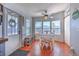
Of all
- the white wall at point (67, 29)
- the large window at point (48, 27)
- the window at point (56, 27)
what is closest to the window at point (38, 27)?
the large window at point (48, 27)

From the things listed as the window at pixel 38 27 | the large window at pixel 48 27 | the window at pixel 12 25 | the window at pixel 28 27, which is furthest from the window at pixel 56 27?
the window at pixel 12 25

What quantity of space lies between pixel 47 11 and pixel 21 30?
14.9 inches

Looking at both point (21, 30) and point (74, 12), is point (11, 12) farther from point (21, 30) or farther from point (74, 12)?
point (74, 12)

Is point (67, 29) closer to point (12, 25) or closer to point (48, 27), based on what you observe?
point (48, 27)

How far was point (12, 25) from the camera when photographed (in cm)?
122

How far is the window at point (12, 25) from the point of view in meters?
1.21

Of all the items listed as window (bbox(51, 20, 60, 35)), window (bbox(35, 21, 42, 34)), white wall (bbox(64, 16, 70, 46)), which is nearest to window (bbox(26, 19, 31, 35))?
window (bbox(35, 21, 42, 34))

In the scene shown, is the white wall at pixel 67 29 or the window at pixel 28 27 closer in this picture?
the white wall at pixel 67 29

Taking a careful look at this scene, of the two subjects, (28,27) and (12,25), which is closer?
(12,25)

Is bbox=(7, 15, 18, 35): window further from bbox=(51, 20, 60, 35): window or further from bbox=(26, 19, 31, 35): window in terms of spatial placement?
bbox=(51, 20, 60, 35): window

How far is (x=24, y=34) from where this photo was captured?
4.69ft

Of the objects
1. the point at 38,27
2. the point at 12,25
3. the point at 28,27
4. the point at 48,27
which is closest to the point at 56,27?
the point at 48,27

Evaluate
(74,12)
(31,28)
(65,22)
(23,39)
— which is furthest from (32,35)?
(74,12)

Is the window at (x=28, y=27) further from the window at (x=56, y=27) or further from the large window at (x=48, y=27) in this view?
the window at (x=56, y=27)
